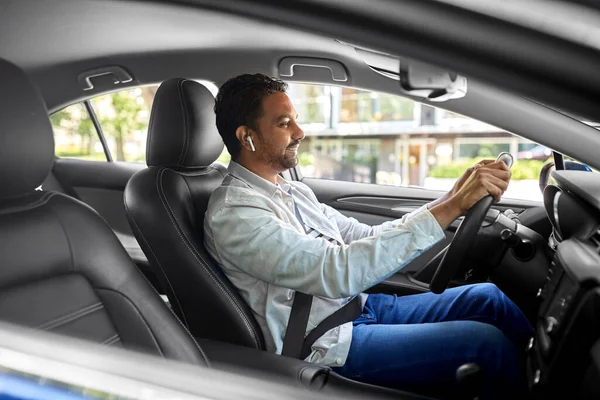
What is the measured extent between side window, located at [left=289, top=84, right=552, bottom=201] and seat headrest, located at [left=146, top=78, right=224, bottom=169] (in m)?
0.33

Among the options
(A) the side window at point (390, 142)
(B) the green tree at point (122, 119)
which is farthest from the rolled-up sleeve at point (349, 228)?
(B) the green tree at point (122, 119)

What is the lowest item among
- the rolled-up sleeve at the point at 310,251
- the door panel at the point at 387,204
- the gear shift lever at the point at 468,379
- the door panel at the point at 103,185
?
the door panel at the point at 103,185

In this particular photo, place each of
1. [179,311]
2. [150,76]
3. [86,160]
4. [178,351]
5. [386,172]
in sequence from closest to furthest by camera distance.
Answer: [178,351] → [179,311] → [150,76] → [386,172] → [86,160]

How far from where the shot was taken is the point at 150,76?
8.90 ft

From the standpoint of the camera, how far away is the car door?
2277mm

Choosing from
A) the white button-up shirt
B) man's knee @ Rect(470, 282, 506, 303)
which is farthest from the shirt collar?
man's knee @ Rect(470, 282, 506, 303)

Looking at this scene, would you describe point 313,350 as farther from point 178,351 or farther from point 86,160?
point 86,160

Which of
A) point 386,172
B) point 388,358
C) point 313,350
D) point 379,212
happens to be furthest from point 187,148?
point 386,172

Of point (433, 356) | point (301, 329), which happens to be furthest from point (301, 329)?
point (433, 356)

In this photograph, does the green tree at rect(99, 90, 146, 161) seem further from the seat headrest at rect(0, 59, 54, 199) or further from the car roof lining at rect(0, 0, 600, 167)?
the seat headrest at rect(0, 59, 54, 199)

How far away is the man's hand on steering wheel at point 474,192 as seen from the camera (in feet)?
4.96

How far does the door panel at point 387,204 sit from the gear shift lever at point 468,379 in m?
0.95

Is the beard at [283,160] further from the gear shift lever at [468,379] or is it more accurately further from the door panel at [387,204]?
the gear shift lever at [468,379]

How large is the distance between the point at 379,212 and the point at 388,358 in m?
1.27
